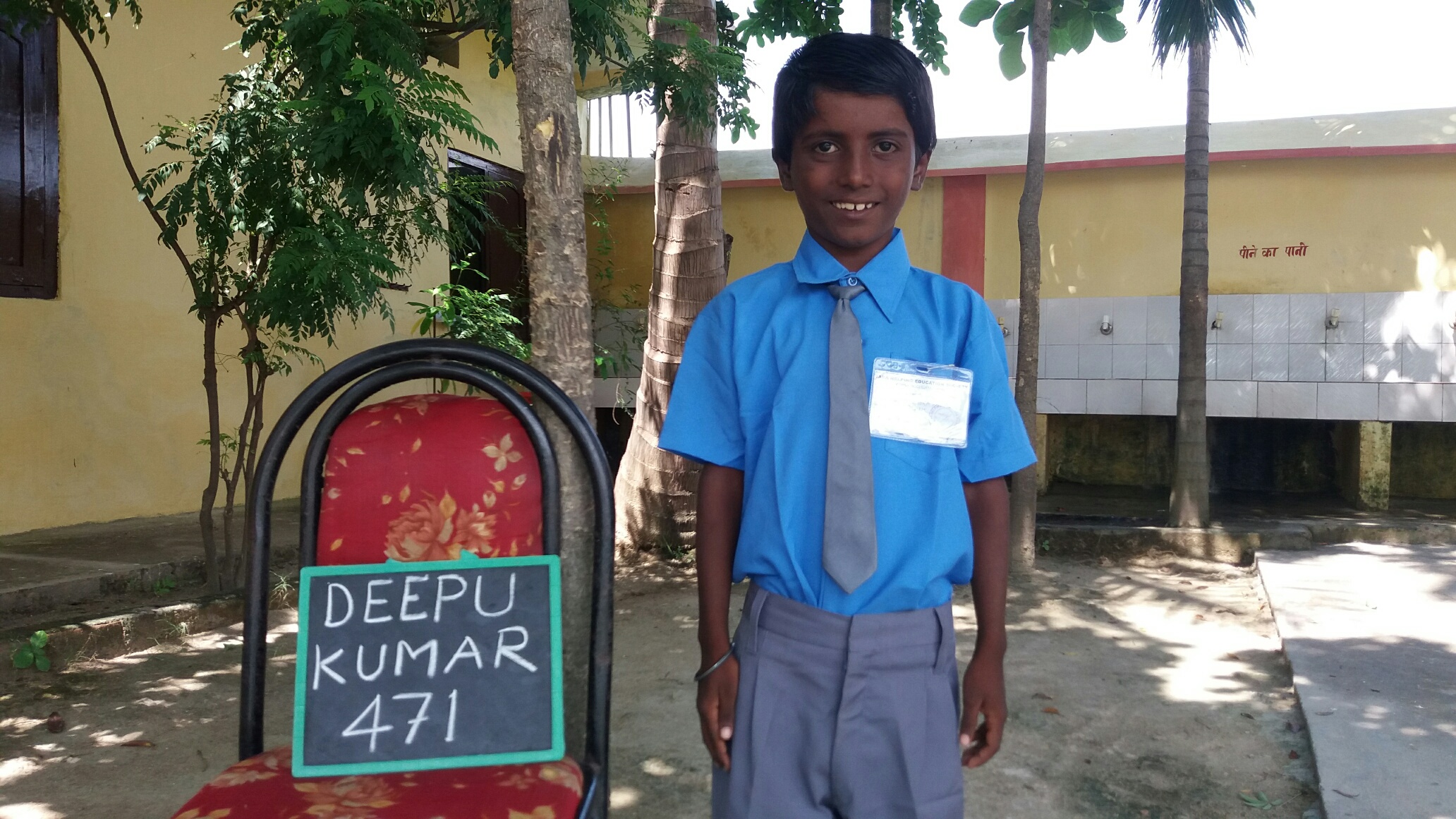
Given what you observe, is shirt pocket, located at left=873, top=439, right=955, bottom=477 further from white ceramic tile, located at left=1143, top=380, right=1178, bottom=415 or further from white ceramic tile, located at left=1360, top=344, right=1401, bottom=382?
white ceramic tile, located at left=1360, top=344, right=1401, bottom=382

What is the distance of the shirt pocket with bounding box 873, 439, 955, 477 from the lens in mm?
1511

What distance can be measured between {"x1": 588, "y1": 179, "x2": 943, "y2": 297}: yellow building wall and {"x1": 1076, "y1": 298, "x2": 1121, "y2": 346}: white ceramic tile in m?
1.12

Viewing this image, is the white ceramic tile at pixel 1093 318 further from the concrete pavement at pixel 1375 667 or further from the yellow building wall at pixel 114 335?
the yellow building wall at pixel 114 335

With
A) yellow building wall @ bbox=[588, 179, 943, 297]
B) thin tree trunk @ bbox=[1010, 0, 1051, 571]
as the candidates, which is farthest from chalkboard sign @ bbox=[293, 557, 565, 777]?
yellow building wall @ bbox=[588, 179, 943, 297]

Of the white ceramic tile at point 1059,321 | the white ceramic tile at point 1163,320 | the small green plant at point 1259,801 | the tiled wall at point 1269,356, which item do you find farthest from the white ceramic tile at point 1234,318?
the small green plant at point 1259,801

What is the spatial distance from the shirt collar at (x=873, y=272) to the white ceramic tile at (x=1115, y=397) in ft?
22.0

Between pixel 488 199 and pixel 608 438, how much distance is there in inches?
A: 89.8

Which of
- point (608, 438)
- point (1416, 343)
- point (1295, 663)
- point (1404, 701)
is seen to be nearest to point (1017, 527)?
point (1295, 663)

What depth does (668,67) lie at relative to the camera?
3.51 metres

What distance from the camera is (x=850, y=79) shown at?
1548mm

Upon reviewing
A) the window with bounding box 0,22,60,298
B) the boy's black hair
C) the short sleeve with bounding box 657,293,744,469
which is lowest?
the short sleeve with bounding box 657,293,744,469

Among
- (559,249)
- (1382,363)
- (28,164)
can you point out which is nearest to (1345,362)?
(1382,363)

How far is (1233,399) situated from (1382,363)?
96 centimetres

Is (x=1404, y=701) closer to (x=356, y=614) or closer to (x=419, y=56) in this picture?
(x=356, y=614)
